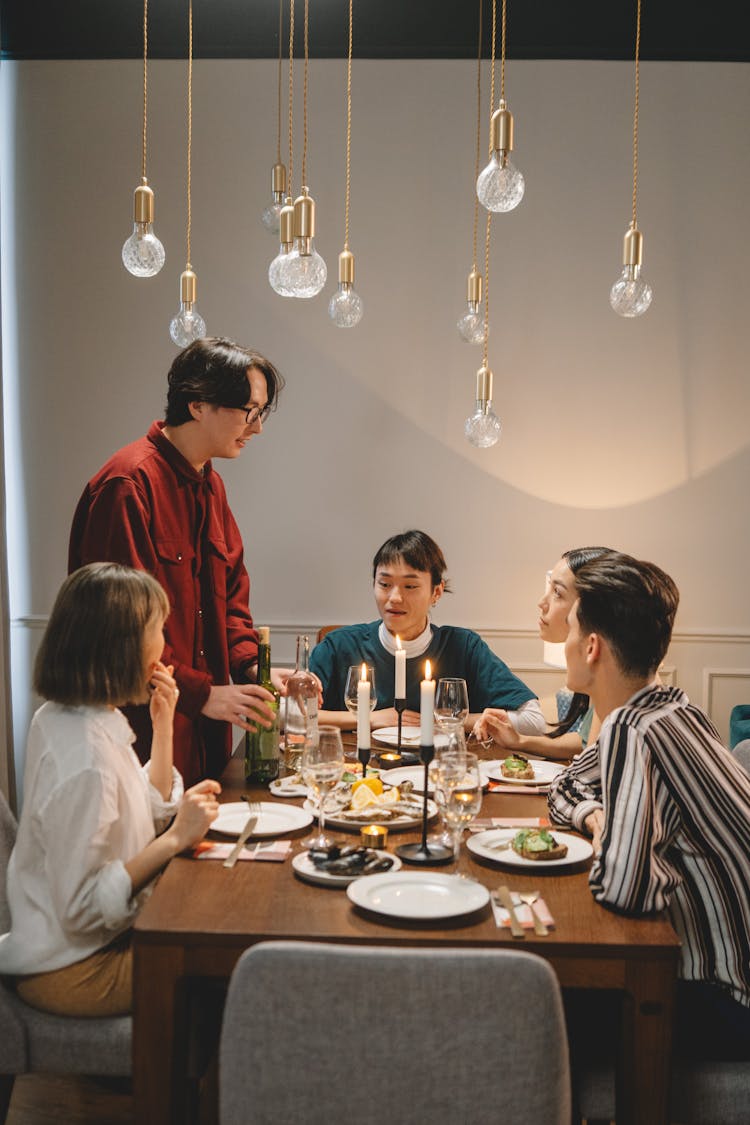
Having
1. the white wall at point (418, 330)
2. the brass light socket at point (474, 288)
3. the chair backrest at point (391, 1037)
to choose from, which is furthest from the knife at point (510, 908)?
the white wall at point (418, 330)

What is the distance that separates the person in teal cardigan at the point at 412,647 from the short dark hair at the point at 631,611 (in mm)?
1161

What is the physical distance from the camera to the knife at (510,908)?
1424mm

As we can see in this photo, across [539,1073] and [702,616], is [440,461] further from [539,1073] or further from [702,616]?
[539,1073]

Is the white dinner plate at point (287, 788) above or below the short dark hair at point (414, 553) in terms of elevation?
below

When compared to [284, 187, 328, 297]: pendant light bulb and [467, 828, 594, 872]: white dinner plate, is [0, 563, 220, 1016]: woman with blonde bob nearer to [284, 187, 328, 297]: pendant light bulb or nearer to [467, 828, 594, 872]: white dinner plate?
[467, 828, 594, 872]: white dinner plate

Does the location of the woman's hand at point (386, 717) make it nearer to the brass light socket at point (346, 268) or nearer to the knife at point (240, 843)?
the knife at point (240, 843)

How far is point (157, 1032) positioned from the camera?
4.76 feet

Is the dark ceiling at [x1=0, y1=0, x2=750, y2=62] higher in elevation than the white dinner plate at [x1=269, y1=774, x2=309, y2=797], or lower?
higher

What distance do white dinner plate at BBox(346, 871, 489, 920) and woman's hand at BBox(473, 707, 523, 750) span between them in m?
0.92

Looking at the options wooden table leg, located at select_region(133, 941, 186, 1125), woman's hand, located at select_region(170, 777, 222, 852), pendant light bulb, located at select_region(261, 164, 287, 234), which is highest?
pendant light bulb, located at select_region(261, 164, 287, 234)

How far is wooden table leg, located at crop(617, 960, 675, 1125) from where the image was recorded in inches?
55.2

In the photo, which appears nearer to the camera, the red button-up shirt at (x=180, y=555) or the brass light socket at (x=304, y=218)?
the brass light socket at (x=304, y=218)

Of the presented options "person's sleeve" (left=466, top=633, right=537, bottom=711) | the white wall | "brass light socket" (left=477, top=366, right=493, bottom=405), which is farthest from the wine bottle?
the white wall

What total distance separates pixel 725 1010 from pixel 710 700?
119 inches
